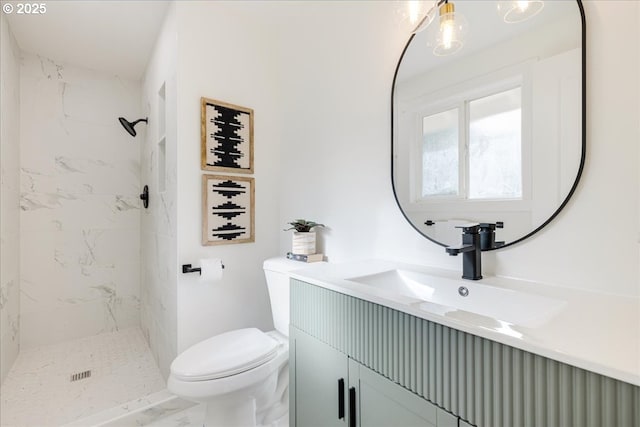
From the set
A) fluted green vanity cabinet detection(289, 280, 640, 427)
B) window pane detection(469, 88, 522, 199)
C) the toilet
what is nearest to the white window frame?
window pane detection(469, 88, 522, 199)

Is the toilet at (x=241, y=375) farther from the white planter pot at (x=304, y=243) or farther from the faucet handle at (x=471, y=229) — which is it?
the faucet handle at (x=471, y=229)

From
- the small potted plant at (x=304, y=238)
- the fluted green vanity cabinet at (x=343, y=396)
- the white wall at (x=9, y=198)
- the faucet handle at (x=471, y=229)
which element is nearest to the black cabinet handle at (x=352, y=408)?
the fluted green vanity cabinet at (x=343, y=396)

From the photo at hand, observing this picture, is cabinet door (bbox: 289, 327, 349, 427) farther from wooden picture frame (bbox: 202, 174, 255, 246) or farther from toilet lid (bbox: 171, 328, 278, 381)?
wooden picture frame (bbox: 202, 174, 255, 246)

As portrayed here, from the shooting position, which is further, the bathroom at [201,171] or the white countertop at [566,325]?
the bathroom at [201,171]

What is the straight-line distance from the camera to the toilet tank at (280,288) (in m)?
1.60

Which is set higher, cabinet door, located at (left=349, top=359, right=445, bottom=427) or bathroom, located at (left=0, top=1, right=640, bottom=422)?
bathroom, located at (left=0, top=1, right=640, bottom=422)

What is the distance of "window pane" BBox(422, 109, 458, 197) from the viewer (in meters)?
1.17

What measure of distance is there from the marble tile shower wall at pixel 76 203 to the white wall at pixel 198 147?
5.03 feet

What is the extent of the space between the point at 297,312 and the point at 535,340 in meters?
0.78

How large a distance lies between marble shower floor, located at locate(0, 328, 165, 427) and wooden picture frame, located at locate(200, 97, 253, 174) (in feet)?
4.68

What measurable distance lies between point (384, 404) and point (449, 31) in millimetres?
1316

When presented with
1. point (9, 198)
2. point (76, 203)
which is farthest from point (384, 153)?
point (76, 203)

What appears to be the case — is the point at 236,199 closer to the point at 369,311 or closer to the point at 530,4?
the point at 369,311

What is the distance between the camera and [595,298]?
2.62 feet
